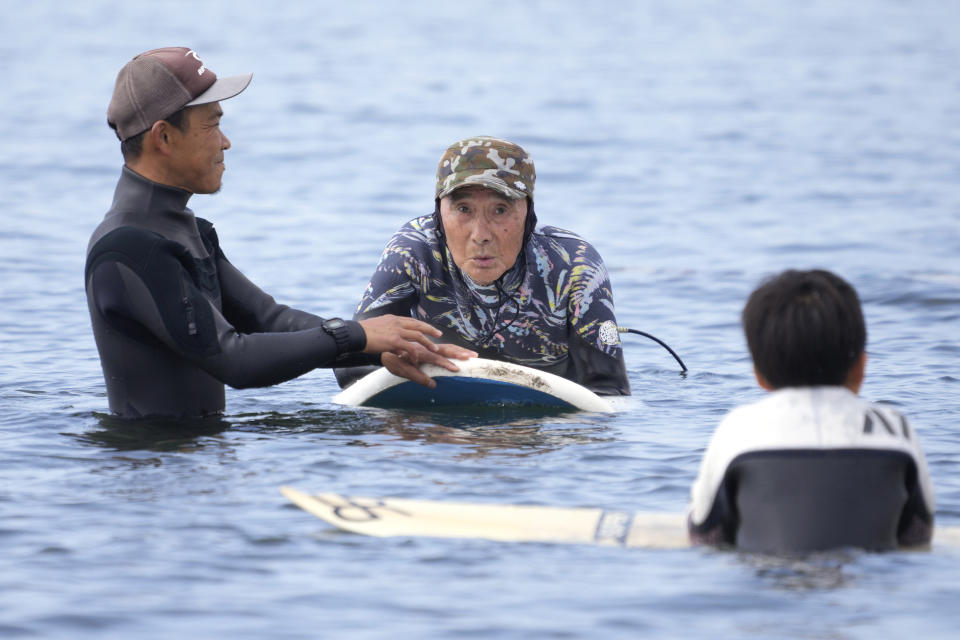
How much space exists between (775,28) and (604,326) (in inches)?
1346

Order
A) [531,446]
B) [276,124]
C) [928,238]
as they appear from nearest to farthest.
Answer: [531,446] → [928,238] → [276,124]

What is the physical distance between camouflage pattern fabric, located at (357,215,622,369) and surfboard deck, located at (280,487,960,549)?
5.06 ft

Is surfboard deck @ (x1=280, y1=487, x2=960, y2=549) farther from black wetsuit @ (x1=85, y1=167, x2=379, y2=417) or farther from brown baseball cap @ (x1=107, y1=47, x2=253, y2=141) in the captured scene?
brown baseball cap @ (x1=107, y1=47, x2=253, y2=141)

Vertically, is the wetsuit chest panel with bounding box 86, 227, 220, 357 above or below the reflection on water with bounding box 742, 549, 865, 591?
above

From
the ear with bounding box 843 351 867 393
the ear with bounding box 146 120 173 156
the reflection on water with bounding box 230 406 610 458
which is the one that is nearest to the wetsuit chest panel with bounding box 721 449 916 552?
the ear with bounding box 843 351 867 393

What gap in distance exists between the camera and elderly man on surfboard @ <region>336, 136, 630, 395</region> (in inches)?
257

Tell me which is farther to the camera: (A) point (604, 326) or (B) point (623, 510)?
(A) point (604, 326)

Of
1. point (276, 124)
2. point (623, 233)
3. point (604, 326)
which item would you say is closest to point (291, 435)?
point (604, 326)

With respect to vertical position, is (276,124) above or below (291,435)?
above

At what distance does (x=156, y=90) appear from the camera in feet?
19.4

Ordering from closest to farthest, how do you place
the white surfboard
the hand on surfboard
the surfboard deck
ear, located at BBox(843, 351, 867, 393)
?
1. ear, located at BBox(843, 351, 867, 393)
2. the surfboard deck
3. the hand on surfboard
4. the white surfboard

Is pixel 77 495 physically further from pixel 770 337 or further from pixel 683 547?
pixel 770 337

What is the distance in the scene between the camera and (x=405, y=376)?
6293 millimetres

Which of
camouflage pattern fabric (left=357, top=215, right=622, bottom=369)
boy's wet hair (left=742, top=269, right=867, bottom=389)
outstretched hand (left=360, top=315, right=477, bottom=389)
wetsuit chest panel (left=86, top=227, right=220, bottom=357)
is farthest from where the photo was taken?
camouflage pattern fabric (left=357, top=215, right=622, bottom=369)
